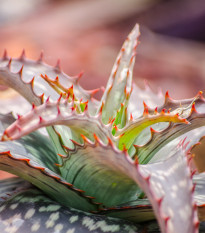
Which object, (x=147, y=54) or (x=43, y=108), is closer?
(x=43, y=108)

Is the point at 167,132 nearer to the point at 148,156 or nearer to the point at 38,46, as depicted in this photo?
the point at 148,156

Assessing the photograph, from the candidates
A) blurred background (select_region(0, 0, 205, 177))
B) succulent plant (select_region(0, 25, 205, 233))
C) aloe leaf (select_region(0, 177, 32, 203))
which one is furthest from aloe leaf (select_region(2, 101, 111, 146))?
blurred background (select_region(0, 0, 205, 177))

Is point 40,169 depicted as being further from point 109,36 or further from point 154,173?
point 109,36

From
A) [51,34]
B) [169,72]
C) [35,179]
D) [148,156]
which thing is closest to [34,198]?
[35,179]

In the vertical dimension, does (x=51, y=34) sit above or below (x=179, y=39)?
above

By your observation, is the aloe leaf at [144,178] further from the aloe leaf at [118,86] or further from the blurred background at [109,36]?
the blurred background at [109,36]

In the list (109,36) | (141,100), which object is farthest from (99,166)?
(109,36)

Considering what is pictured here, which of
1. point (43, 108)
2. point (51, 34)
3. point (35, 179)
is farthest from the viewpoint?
point (51, 34)
